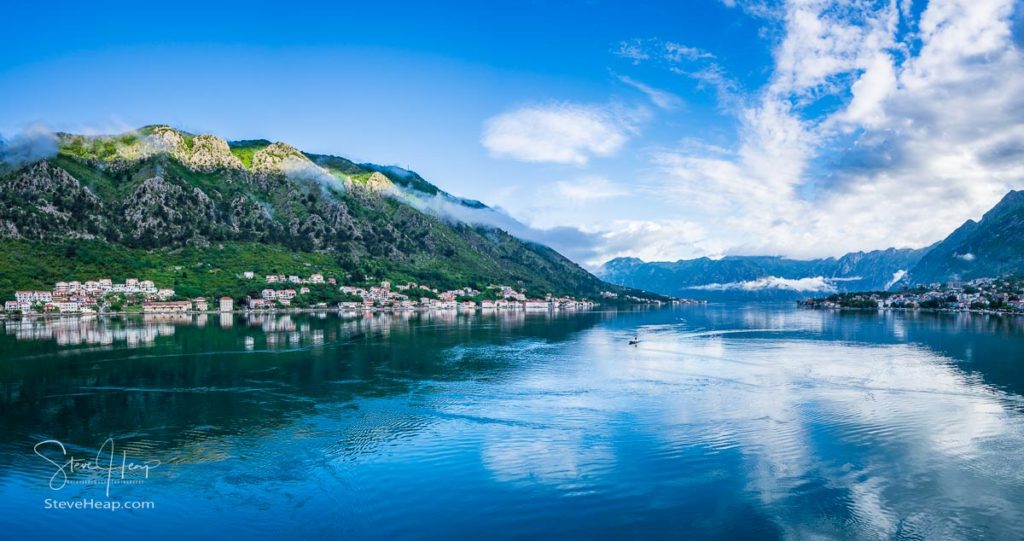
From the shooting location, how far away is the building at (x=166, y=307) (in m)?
107

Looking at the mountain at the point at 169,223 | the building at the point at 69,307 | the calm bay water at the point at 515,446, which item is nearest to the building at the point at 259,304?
the mountain at the point at 169,223

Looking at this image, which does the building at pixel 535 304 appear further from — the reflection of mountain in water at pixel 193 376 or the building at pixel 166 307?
the reflection of mountain in water at pixel 193 376

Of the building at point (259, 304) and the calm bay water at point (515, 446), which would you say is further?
the building at point (259, 304)

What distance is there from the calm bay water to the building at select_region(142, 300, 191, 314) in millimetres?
65273

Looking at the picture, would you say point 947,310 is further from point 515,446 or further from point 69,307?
point 69,307

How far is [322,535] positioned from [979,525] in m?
17.2

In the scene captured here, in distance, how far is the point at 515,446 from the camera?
22.2 metres

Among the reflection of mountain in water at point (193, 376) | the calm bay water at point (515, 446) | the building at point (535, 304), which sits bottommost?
the calm bay water at point (515, 446)

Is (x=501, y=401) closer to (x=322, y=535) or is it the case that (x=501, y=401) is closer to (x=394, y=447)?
(x=394, y=447)
